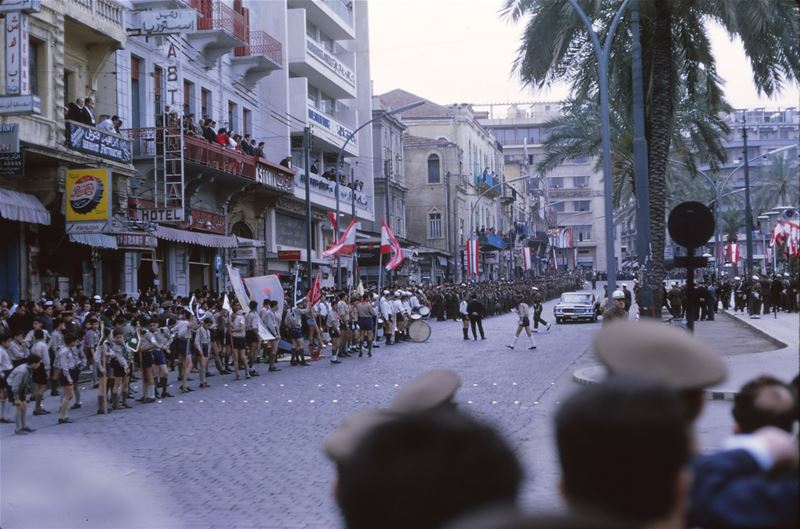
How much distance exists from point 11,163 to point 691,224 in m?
16.3

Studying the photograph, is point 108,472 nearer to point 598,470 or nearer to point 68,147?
point 598,470

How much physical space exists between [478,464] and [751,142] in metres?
142

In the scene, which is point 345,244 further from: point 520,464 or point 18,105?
point 520,464

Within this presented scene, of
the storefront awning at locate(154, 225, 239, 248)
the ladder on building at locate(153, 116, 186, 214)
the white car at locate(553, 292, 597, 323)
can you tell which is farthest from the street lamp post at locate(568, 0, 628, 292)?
the white car at locate(553, 292, 597, 323)

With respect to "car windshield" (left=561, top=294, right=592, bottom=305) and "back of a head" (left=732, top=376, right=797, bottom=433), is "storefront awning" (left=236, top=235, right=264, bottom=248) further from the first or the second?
"back of a head" (left=732, top=376, right=797, bottom=433)

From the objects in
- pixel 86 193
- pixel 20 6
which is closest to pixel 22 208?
pixel 86 193

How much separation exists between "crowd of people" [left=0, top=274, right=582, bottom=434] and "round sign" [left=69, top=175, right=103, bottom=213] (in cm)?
212

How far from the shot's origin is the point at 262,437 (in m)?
13.6

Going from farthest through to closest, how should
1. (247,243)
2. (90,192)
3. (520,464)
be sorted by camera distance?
(247,243)
(90,192)
(520,464)

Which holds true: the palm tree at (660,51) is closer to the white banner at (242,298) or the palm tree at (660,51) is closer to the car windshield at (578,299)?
the white banner at (242,298)

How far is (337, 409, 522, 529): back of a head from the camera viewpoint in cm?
195

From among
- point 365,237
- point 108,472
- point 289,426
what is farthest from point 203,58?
point 108,472

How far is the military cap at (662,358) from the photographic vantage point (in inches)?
105

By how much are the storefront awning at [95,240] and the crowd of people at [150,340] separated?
1.57m
